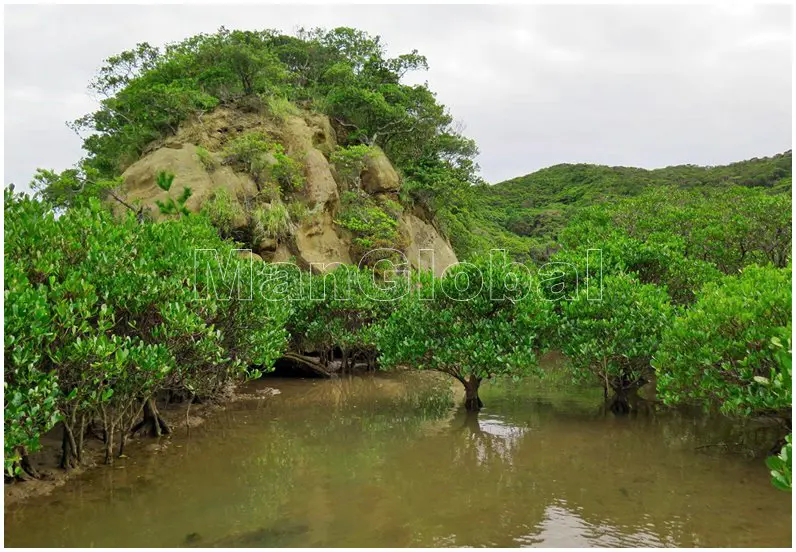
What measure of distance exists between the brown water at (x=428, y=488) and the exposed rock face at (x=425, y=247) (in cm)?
1715

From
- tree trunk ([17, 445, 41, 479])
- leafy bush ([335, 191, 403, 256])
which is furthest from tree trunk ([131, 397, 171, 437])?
leafy bush ([335, 191, 403, 256])

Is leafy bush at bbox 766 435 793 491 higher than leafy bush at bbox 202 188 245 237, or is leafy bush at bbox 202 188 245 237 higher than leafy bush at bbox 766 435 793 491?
leafy bush at bbox 202 188 245 237

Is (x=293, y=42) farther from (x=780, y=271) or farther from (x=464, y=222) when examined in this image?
(x=780, y=271)

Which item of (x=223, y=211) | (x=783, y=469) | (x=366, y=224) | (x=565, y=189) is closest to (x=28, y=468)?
(x=783, y=469)

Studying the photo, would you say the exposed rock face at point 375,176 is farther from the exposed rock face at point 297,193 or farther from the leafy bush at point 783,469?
the leafy bush at point 783,469

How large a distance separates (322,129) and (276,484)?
2607cm

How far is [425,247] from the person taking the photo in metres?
35.2

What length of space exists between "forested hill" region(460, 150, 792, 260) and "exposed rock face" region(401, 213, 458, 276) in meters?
9.51

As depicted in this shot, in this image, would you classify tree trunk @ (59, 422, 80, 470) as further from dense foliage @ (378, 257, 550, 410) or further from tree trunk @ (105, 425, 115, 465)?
dense foliage @ (378, 257, 550, 410)

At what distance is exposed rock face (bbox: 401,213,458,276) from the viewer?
32969 mm

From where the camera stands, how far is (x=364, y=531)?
895 centimetres

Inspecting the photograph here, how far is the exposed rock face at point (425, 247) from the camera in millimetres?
32969

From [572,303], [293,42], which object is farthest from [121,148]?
[572,303]

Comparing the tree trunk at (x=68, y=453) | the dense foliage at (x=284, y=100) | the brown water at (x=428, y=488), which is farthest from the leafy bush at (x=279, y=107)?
the tree trunk at (x=68, y=453)
